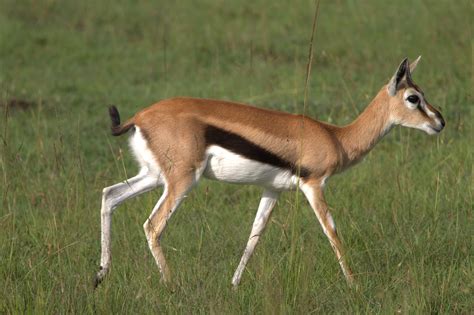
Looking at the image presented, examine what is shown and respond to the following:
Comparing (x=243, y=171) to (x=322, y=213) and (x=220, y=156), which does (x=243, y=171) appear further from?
(x=322, y=213)

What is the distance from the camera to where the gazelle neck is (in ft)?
18.8

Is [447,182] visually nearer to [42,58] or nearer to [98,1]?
[42,58]

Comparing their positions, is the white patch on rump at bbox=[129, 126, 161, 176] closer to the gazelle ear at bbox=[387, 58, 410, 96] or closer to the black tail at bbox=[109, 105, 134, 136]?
the black tail at bbox=[109, 105, 134, 136]

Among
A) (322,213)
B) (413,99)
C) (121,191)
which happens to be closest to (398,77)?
(413,99)

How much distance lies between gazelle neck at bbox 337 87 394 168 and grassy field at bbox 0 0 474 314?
38cm

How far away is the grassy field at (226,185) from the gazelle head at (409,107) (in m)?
0.42

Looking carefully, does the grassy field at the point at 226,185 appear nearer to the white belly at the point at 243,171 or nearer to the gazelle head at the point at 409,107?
the white belly at the point at 243,171

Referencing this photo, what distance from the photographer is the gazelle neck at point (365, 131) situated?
5.73 meters

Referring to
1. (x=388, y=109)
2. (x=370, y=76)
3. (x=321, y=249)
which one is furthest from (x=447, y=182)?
(x=370, y=76)

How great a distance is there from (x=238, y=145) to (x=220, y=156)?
106 millimetres

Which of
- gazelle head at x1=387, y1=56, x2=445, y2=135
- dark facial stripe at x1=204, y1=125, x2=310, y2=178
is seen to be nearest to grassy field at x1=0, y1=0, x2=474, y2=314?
dark facial stripe at x1=204, y1=125, x2=310, y2=178

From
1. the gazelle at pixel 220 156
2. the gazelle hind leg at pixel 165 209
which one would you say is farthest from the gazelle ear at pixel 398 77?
the gazelle hind leg at pixel 165 209

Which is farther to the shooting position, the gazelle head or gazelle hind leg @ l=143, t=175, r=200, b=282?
the gazelle head

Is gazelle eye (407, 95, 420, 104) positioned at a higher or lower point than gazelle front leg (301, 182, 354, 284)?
higher
